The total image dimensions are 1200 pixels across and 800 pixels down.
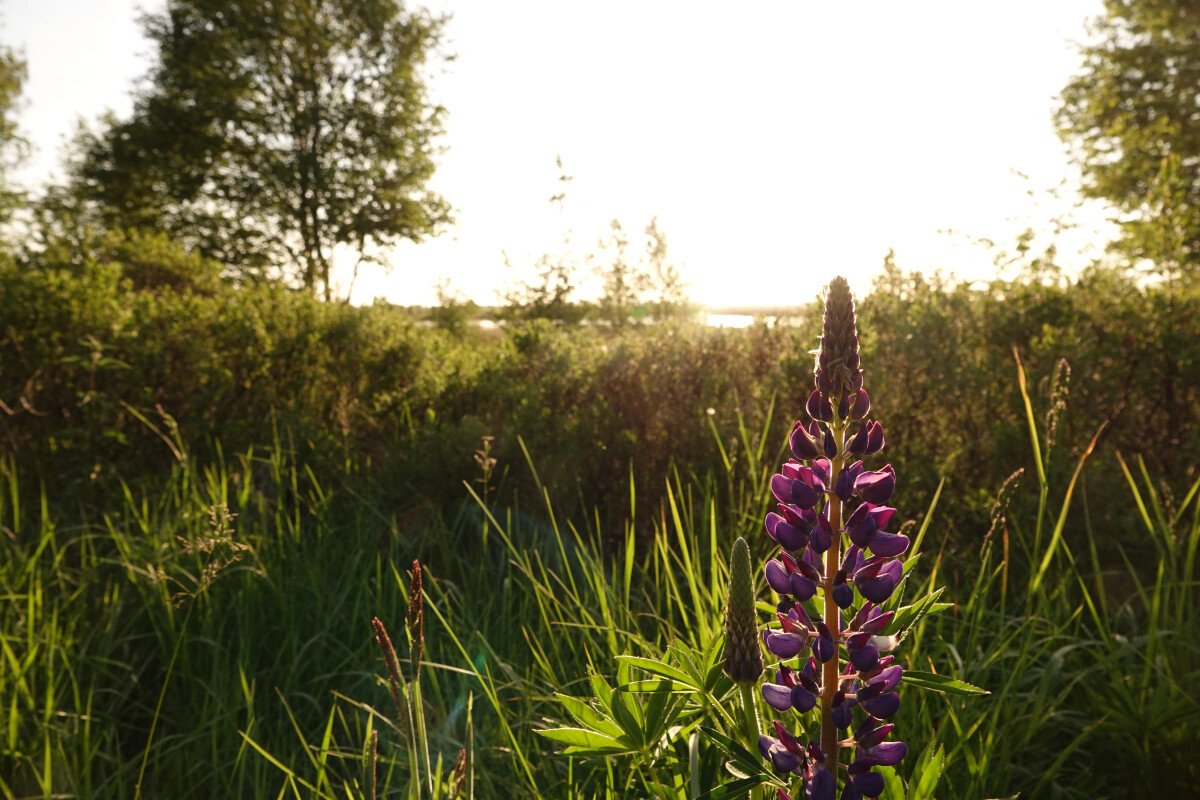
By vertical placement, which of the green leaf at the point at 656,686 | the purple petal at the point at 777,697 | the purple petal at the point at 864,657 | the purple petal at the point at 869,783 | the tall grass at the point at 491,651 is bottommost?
the tall grass at the point at 491,651

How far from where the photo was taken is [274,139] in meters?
25.0

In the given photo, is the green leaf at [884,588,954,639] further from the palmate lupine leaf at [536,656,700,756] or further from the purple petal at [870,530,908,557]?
the palmate lupine leaf at [536,656,700,756]

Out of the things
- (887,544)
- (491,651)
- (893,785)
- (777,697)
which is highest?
(887,544)

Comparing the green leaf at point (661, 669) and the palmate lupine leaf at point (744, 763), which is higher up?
the green leaf at point (661, 669)

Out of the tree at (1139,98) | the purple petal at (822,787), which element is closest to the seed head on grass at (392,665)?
the purple petal at (822,787)

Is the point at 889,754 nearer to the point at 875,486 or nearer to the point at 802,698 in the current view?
the point at 802,698

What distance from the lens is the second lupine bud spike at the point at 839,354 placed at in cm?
118

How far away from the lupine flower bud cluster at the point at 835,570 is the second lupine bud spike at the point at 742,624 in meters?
0.03

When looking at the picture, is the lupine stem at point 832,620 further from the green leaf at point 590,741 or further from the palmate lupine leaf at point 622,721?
the green leaf at point 590,741

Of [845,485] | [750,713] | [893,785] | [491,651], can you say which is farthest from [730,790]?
[491,651]

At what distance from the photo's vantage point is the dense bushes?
4898 mm

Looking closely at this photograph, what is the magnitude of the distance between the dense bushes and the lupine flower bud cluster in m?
2.57

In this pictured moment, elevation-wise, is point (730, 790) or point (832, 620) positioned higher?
point (832, 620)

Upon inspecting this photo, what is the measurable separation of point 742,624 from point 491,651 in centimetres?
141
